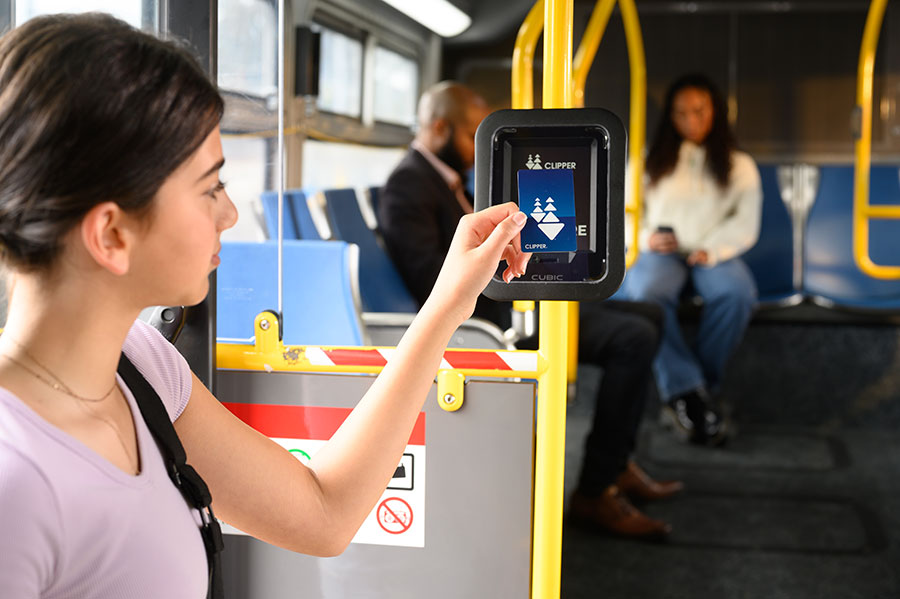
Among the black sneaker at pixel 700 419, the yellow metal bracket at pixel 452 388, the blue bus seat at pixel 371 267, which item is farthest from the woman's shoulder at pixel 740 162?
the yellow metal bracket at pixel 452 388

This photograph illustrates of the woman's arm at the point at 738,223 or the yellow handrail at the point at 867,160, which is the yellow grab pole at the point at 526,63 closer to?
the yellow handrail at the point at 867,160

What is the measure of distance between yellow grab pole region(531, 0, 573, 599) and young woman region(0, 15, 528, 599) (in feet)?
1.95

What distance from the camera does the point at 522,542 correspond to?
150cm

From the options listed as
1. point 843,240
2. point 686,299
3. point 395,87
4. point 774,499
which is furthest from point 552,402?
point 843,240

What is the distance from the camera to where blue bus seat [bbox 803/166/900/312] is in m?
4.65

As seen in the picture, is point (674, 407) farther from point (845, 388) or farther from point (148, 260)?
point (148, 260)

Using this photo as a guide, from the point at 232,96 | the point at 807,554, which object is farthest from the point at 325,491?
the point at 807,554

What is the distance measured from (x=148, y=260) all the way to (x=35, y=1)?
3.47ft

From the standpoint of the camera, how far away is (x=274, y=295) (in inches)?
62.0

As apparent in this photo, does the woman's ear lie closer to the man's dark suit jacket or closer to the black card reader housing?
the black card reader housing

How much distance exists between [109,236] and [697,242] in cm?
372

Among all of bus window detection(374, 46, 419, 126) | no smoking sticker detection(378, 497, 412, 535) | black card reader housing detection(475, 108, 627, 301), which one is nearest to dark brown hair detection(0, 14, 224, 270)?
black card reader housing detection(475, 108, 627, 301)

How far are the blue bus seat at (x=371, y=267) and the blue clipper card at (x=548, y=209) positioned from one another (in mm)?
1582

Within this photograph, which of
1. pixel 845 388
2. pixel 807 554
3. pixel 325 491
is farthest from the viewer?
pixel 845 388
